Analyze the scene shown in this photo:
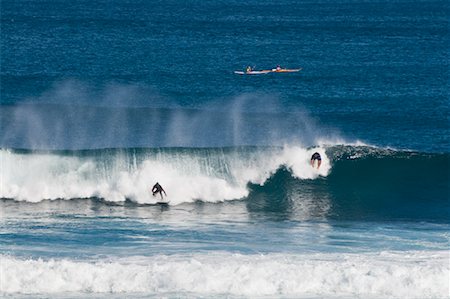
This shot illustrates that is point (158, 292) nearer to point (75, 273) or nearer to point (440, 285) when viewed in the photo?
point (75, 273)

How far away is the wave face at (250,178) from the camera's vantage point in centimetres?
4659

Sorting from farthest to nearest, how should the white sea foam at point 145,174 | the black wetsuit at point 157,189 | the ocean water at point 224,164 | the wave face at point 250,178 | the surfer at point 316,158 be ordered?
the surfer at point 316,158
the white sea foam at point 145,174
the wave face at point 250,178
the black wetsuit at point 157,189
the ocean water at point 224,164

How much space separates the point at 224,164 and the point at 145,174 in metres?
3.31

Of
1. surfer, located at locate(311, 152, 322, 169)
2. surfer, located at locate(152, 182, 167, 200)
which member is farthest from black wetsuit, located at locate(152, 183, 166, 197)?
surfer, located at locate(311, 152, 322, 169)

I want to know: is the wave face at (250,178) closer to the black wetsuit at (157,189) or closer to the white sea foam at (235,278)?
the black wetsuit at (157,189)

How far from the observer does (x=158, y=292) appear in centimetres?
3600

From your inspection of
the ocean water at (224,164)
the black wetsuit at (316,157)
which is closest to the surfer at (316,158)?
the black wetsuit at (316,157)

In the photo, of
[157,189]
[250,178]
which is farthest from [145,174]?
[250,178]

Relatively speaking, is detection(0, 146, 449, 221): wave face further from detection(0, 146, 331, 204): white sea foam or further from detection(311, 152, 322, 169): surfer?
detection(311, 152, 322, 169): surfer

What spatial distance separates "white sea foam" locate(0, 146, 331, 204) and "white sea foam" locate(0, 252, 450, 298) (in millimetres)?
9070

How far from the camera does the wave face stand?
46.6 m

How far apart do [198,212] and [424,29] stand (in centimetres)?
4780

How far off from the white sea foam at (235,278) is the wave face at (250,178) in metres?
7.87

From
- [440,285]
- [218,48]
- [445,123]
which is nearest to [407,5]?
[218,48]
